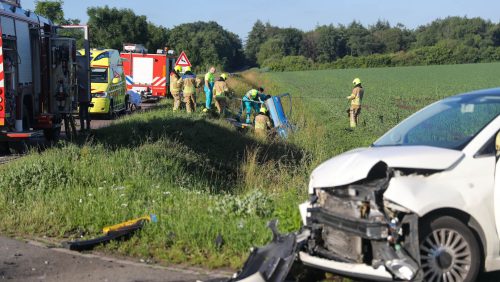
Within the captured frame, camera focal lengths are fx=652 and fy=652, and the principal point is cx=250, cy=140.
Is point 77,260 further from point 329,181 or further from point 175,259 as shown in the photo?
point 329,181

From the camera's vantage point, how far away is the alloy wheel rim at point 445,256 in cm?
508

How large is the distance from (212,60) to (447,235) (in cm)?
8162

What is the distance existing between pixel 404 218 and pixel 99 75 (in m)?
19.4

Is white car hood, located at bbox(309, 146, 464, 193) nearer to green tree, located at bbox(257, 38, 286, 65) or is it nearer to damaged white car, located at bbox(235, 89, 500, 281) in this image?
damaged white car, located at bbox(235, 89, 500, 281)

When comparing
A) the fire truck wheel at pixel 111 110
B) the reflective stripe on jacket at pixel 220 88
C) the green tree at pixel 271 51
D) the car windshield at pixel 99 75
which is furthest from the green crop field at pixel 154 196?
the green tree at pixel 271 51

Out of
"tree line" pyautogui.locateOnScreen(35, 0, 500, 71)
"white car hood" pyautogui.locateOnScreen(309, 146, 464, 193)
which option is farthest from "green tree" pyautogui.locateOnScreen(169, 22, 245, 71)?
"white car hood" pyautogui.locateOnScreen(309, 146, 464, 193)

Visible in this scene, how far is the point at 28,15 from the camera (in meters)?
13.9

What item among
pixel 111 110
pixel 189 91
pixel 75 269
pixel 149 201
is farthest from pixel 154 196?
pixel 111 110

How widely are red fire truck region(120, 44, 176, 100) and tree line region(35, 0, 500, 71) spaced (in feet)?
107

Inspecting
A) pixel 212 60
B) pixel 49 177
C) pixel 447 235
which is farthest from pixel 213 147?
pixel 212 60

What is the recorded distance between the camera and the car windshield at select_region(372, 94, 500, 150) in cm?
571

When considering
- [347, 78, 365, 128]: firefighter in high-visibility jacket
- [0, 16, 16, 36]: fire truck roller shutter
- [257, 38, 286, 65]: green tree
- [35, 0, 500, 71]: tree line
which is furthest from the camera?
[257, 38, 286, 65]: green tree

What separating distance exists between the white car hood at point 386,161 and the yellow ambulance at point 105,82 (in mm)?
17457

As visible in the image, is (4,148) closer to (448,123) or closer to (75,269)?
(75,269)
